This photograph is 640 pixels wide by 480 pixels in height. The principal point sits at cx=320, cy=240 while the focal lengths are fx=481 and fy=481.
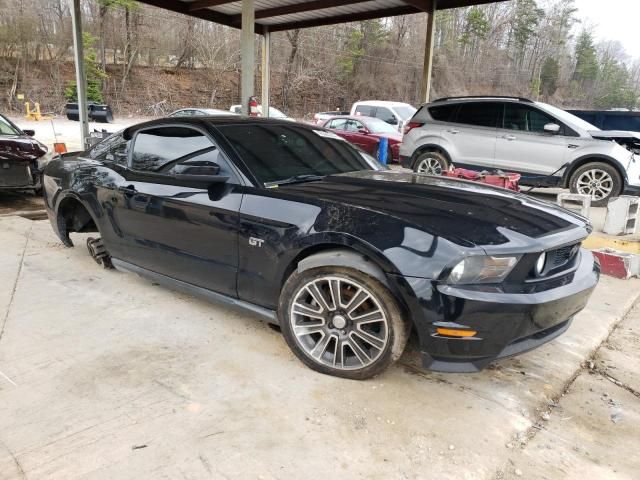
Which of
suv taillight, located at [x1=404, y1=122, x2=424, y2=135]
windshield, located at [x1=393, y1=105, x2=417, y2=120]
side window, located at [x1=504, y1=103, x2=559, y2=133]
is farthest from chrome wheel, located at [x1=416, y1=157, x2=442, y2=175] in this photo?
windshield, located at [x1=393, y1=105, x2=417, y2=120]

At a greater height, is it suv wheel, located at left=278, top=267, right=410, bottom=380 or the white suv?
the white suv

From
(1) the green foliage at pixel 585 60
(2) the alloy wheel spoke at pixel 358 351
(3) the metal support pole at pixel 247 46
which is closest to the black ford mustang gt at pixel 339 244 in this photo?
(2) the alloy wheel spoke at pixel 358 351

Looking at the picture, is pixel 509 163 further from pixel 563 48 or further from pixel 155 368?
pixel 563 48

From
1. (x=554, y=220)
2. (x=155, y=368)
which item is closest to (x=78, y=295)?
(x=155, y=368)

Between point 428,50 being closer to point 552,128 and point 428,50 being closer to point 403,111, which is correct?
point 552,128

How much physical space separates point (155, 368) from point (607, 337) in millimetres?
3094

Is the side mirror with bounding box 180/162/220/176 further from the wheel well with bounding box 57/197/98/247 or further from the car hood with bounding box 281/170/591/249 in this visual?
the wheel well with bounding box 57/197/98/247

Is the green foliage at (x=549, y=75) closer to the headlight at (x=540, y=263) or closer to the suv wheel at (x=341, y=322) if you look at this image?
the headlight at (x=540, y=263)

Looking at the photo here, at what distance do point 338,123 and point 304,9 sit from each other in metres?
3.30

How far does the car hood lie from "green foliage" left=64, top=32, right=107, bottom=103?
33.8 meters

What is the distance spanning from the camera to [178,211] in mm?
3322

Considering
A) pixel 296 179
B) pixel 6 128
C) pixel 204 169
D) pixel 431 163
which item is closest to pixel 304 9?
pixel 431 163

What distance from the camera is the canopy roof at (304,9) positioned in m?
10.5

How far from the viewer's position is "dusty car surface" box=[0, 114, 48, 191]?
21.7 ft
